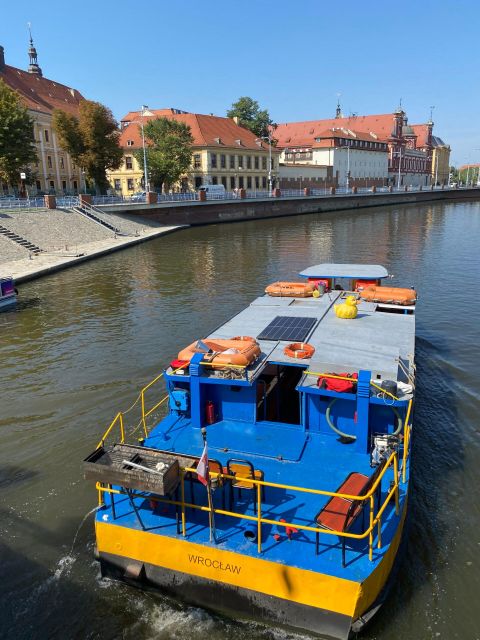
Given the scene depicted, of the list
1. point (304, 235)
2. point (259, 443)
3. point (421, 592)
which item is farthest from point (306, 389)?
point (304, 235)

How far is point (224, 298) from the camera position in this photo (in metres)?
29.6

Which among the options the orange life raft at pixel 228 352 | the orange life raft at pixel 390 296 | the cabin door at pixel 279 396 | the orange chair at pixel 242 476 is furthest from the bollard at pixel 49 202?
the orange chair at pixel 242 476

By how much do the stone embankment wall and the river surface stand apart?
24.8 meters

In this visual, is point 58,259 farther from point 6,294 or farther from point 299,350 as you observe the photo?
point 299,350

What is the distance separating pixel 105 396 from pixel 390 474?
400 inches

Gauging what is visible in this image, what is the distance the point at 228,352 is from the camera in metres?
10.8

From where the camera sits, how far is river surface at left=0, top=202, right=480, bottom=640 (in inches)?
330

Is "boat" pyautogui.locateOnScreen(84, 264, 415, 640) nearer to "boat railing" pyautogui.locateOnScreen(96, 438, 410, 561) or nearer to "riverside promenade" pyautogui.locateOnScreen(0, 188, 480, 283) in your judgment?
"boat railing" pyautogui.locateOnScreen(96, 438, 410, 561)

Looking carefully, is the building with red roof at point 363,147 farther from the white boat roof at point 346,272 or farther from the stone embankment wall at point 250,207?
the white boat roof at point 346,272

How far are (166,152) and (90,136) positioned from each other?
39.8ft

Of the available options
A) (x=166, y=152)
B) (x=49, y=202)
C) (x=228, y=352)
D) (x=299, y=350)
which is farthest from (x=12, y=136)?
(x=299, y=350)

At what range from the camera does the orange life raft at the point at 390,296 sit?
615 inches

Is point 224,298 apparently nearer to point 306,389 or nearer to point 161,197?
point 306,389

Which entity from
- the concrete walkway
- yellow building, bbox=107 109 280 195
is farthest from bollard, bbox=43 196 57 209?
yellow building, bbox=107 109 280 195
